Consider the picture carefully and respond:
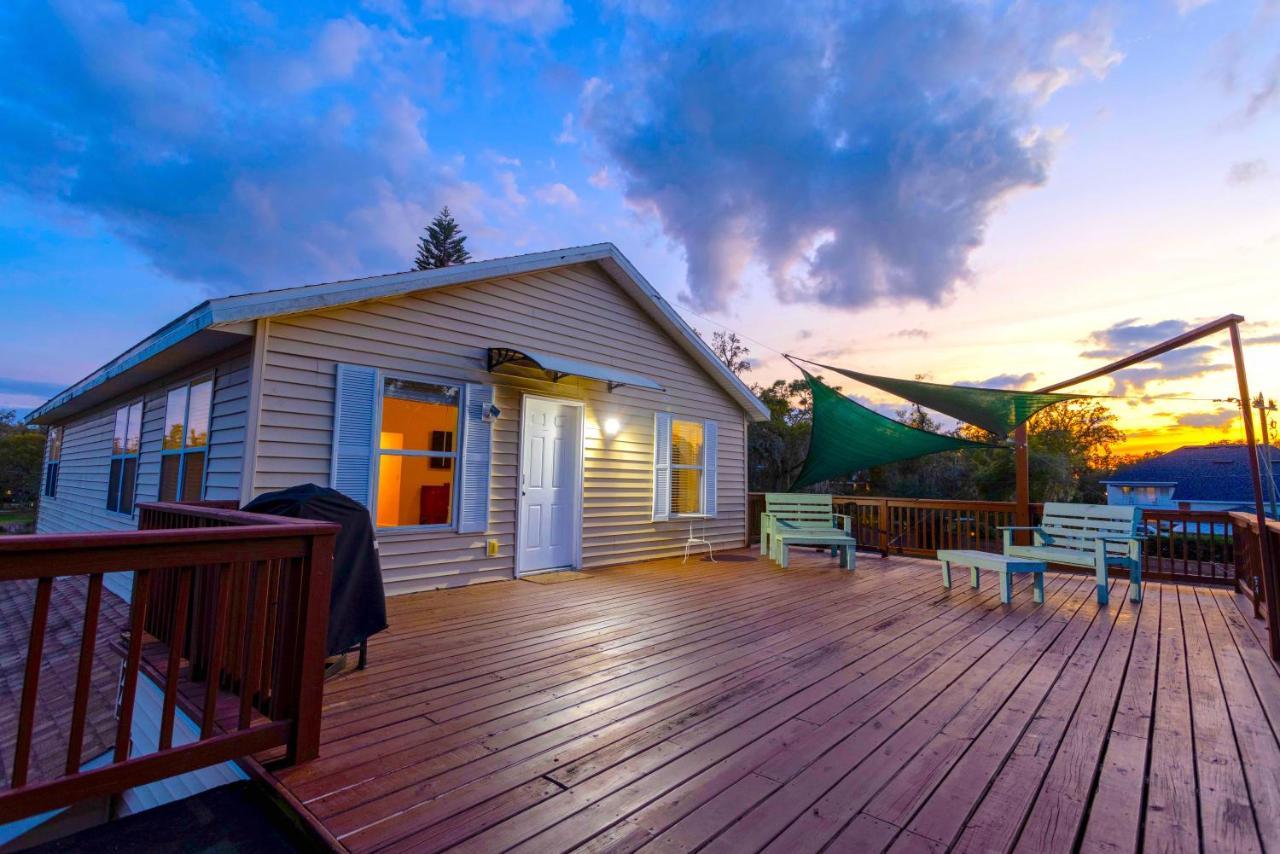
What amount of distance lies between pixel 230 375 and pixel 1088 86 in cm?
826

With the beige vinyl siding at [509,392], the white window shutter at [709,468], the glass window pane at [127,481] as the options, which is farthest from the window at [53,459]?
the white window shutter at [709,468]

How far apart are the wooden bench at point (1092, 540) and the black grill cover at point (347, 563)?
17.6 ft

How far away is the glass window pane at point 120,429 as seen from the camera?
6517mm

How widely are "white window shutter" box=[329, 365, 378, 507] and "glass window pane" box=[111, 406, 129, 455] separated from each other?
4.28m

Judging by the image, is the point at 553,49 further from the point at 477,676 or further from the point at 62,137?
the point at 62,137

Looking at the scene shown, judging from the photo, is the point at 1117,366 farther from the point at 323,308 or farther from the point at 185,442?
the point at 185,442

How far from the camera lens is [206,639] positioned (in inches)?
92.9

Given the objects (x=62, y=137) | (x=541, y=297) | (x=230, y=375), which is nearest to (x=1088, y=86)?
(x=541, y=297)

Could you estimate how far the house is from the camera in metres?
4.10

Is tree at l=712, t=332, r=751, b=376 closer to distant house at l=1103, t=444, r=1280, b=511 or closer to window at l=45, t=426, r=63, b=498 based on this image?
distant house at l=1103, t=444, r=1280, b=511

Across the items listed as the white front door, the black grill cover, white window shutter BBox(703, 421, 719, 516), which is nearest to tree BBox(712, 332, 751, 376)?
white window shutter BBox(703, 421, 719, 516)

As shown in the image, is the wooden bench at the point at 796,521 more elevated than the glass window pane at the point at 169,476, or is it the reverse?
the glass window pane at the point at 169,476

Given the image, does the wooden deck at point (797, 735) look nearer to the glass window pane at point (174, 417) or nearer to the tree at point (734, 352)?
the glass window pane at point (174, 417)

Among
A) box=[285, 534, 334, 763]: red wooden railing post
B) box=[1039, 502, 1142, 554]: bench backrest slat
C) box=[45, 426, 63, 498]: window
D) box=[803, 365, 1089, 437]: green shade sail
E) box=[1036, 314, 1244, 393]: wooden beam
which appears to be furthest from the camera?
box=[45, 426, 63, 498]: window
